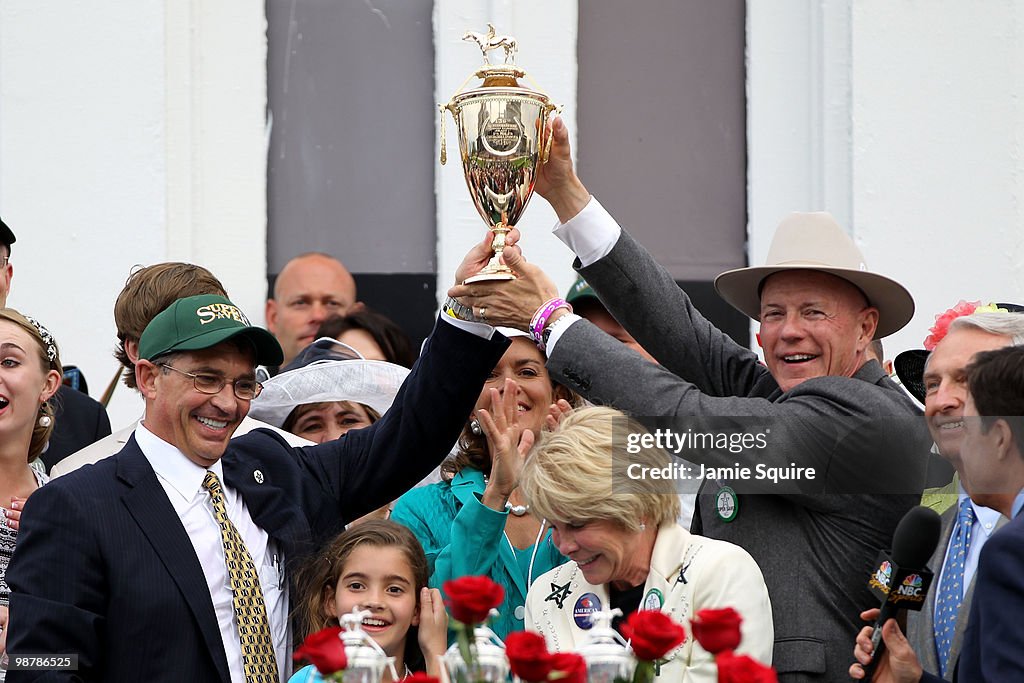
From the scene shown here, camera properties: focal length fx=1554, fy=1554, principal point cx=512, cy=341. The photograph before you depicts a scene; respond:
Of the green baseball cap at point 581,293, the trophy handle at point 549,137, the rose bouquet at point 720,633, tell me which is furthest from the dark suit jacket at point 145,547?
the rose bouquet at point 720,633

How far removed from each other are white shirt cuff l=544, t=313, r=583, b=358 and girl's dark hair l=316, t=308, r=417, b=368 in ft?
6.42

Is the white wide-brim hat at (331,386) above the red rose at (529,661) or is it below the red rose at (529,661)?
above

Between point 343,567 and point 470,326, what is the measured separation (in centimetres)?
72

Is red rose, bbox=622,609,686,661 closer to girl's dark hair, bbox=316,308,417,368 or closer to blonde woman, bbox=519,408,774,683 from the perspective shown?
blonde woman, bbox=519,408,774,683

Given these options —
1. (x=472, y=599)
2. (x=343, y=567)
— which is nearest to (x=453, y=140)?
(x=343, y=567)

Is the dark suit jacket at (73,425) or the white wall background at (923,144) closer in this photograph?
the dark suit jacket at (73,425)

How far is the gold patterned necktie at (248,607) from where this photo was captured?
3.84m

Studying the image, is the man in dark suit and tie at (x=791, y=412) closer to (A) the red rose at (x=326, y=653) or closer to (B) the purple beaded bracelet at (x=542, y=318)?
(B) the purple beaded bracelet at (x=542, y=318)

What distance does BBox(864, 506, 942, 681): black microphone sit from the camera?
3.17 meters

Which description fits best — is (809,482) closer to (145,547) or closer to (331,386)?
(145,547)

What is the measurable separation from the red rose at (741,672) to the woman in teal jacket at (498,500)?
1948 millimetres

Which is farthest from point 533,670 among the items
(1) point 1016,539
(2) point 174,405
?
(2) point 174,405

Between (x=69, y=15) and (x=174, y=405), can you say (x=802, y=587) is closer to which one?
(x=174, y=405)

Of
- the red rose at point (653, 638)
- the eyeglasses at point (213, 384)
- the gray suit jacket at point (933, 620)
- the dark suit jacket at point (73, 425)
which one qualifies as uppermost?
the eyeglasses at point (213, 384)
